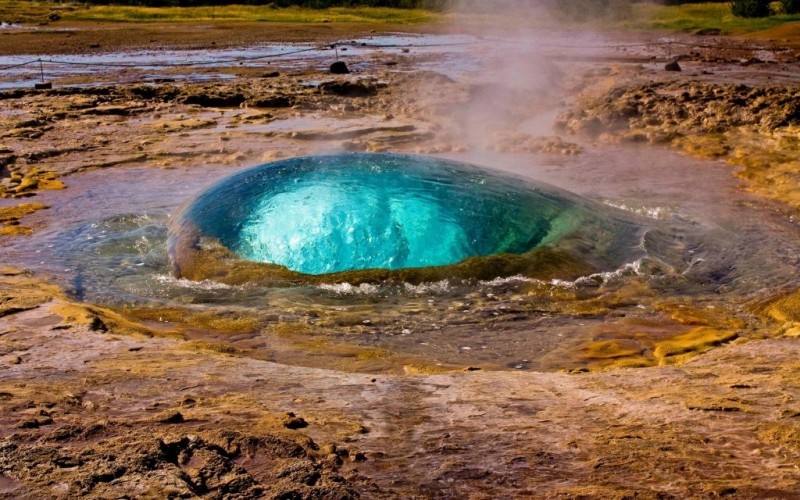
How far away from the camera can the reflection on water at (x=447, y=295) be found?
3730mm

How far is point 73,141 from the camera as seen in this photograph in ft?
29.8

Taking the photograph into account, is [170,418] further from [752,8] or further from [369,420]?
[752,8]

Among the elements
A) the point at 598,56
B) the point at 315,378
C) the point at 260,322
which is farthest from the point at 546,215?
the point at 598,56

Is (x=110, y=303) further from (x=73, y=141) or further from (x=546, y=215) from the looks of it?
(x=73, y=141)

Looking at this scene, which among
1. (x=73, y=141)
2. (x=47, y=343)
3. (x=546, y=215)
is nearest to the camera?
(x=47, y=343)

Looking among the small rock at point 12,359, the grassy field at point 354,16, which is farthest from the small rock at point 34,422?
the grassy field at point 354,16

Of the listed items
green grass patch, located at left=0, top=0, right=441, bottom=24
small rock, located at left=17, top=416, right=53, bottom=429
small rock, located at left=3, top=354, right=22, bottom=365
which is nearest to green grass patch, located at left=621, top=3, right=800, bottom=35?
green grass patch, located at left=0, top=0, right=441, bottom=24

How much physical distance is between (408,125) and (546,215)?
4.84m

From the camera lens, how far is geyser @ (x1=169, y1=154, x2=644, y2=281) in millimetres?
4504

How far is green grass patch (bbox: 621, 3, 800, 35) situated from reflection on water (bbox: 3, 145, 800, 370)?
18.3 m

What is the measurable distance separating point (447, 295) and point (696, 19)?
2318 centimetres

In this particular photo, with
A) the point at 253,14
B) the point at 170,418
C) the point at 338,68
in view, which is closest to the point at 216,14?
the point at 253,14

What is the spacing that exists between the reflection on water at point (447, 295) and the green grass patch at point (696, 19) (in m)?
18.3

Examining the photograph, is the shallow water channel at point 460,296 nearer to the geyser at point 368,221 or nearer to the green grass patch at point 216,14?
the geyser at point 368,221
